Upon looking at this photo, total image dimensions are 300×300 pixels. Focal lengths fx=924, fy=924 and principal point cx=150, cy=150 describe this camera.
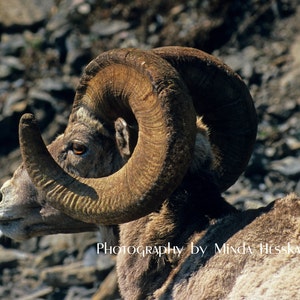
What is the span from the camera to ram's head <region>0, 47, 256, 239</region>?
25.7 feet

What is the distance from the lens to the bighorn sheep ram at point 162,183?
7.75 m

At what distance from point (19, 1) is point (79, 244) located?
26.0 feet

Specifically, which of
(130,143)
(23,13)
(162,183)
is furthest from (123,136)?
(23,13)

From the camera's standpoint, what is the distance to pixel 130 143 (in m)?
→ 8.60

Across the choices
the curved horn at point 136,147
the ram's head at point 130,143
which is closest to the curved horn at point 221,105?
the ram's head at point 130,143

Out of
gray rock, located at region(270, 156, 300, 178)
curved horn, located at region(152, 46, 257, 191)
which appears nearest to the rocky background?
gray rock, located at region(270, 156, 300, 178)

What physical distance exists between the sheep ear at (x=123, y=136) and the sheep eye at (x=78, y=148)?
416 millimetres

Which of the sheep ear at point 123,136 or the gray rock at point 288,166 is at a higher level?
the gray rock at point 288,166

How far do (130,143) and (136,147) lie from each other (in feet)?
1.40

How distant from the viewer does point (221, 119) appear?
9148 mm

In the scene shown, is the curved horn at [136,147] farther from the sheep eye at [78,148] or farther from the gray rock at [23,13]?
the gray rock at [23,13]

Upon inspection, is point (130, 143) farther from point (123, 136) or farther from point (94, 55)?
point (94, 55)

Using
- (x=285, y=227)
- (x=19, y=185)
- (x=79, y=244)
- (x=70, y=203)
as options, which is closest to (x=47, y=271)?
(x=79, y=244)

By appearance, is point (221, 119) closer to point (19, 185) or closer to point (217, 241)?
point (217, 241)
